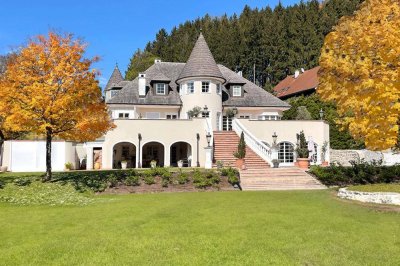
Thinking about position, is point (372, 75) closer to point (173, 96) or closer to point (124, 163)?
point (124, 163)

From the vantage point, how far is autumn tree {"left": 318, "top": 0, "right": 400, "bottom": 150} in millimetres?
13617

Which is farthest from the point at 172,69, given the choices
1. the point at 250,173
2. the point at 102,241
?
the point at 102,241

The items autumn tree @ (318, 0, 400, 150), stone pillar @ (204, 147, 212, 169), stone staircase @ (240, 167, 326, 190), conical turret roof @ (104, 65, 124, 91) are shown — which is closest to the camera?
autumn tree @ (318, 0, 400, 150)

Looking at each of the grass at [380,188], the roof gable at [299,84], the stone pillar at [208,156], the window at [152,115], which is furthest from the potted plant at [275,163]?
the roof gable at [299,84]

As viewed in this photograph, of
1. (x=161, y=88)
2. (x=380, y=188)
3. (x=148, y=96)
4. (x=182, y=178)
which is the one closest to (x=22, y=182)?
(x=182, y=178)

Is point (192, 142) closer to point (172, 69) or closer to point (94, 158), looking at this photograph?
point (94, 158)

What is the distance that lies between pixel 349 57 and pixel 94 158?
22.6m

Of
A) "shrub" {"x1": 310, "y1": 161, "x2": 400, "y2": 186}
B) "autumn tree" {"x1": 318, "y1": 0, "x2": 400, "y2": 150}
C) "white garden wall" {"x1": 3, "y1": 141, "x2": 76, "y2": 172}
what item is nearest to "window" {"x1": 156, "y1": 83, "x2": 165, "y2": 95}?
"white garden wall" {"x1": 3, "y1": 141, "x2": 76, "y2": 172}

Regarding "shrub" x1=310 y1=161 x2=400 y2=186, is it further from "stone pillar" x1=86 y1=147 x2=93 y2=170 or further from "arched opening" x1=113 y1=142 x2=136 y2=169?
"stone pillar" x1=86 y1=147 x2=93 y2=170

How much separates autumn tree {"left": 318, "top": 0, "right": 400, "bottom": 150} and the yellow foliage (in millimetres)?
12312

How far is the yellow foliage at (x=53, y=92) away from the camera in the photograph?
16.8m

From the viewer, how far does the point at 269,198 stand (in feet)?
50.6

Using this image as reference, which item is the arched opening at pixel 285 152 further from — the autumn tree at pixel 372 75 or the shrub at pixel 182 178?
the shrub at pixel 182 178

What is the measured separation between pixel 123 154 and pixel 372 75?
23.2 meters
